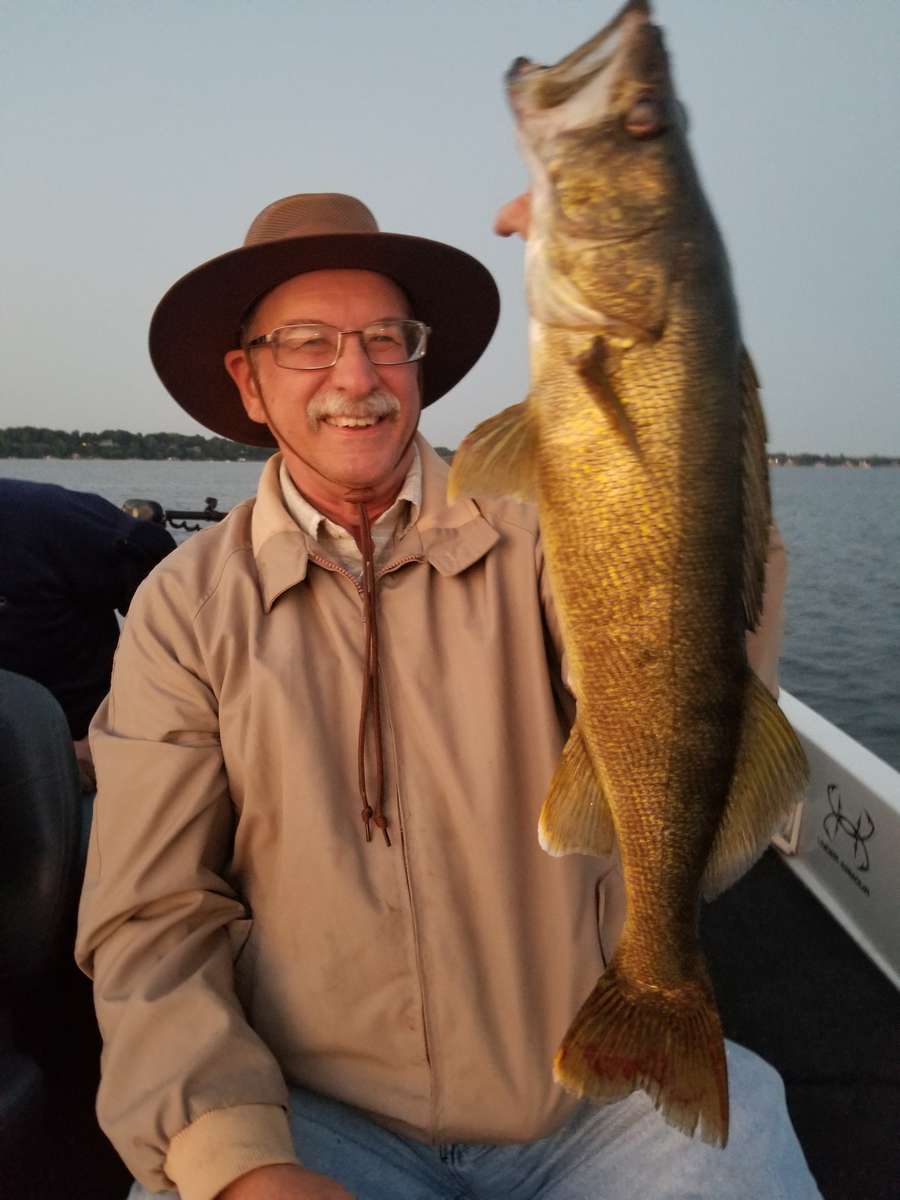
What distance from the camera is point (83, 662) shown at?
13.4 ft

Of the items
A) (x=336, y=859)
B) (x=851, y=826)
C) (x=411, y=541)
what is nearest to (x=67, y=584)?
(x=411, y=541)

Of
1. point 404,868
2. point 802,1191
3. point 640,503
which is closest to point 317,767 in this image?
point 404,868

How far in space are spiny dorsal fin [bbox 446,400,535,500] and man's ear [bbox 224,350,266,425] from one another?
4.02 feet

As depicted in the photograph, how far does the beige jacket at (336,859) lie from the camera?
1.92m

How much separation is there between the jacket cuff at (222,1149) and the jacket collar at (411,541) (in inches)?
46.0

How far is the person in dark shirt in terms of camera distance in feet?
12.6

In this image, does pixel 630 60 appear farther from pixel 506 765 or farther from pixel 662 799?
pixel 506 765

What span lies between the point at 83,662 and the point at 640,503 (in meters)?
3.42

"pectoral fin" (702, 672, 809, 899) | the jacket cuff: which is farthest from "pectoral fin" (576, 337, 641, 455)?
the jacket cuff

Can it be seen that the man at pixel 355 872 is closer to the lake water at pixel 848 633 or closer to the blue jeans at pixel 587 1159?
the blue jeans at pixel 587 1159

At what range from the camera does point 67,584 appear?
13.1 ft

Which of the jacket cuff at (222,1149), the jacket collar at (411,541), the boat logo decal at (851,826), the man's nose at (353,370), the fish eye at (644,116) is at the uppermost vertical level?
the fish eye at (644,116)

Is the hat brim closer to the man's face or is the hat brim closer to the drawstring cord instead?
the man's face

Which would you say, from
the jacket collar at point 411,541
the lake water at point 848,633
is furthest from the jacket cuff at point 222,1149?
the lake water at point 848,633
